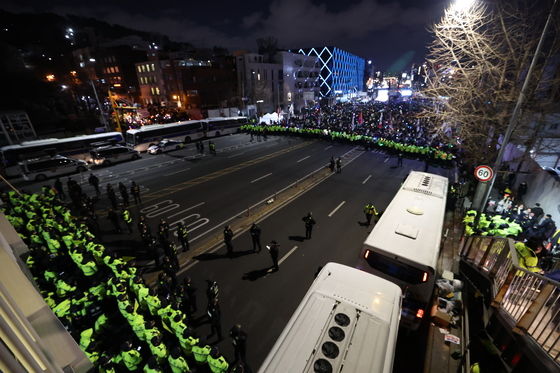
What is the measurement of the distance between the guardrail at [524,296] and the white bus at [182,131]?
105 feet

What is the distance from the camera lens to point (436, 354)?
6.79 m

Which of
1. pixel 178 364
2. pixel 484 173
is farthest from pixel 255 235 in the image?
pixel 484 173

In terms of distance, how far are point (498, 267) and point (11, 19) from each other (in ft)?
356

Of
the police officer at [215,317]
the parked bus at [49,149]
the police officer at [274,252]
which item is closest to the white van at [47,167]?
the parked bus at [49,149]

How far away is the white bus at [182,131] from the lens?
93.9ft

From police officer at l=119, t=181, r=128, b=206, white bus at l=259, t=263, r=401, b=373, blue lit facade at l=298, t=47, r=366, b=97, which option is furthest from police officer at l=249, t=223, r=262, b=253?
blue lit facade at l=298, t=47, r=366, b=97

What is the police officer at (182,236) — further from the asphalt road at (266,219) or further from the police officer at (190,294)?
the police officer at (190,294)

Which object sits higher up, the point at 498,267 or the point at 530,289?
the point at 530,289

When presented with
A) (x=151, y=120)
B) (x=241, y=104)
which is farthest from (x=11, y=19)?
(x=241, y=104)

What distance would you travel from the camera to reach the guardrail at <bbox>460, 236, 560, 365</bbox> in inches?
196

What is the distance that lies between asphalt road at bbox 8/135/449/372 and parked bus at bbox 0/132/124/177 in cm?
339

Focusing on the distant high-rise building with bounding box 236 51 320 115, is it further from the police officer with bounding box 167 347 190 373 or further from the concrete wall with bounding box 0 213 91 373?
the concrete wall with bounding box 0 213 91 373

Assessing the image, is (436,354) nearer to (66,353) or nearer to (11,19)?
(66,353)

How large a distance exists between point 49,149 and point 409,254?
101 ft
